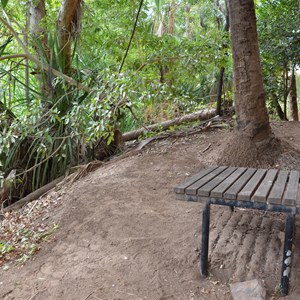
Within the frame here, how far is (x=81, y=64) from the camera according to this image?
220 inches

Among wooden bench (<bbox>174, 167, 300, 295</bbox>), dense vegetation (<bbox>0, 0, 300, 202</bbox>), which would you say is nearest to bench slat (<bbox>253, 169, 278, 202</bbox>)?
wooden bench (<bbox>174, 167, 300, 295</bbox>)

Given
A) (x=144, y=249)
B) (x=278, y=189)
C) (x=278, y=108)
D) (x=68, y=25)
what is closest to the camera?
(x=278, y=189)

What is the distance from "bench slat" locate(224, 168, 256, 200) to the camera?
6.29ft

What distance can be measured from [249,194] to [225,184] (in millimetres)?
272

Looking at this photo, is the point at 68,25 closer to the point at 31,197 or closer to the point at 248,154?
the point at 31,197

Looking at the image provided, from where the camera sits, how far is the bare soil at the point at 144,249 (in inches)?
81.6

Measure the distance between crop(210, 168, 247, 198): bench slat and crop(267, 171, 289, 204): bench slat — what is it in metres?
0.27

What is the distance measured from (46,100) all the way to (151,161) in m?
1.90

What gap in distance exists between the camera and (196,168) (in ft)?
13.0

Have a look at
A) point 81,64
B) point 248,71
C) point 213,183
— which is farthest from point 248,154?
point 81,64

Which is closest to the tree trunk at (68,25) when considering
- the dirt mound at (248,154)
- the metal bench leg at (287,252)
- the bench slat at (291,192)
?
the dirt mound at (248,154)

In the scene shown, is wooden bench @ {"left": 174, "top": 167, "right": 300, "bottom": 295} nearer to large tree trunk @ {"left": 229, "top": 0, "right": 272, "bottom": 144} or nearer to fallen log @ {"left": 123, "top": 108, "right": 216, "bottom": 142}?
large tree trunk @ {"left": 229, "top": 0, "right": 272, "bottom": 144}

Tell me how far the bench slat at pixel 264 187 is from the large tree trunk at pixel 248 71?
1202mm

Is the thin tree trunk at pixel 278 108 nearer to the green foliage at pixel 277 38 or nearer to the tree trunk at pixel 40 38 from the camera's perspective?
the green foliage at pixel 277 38
